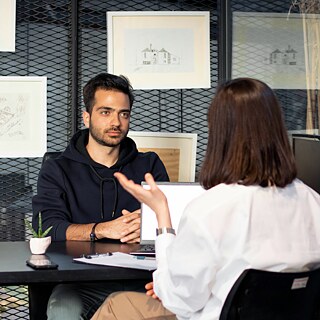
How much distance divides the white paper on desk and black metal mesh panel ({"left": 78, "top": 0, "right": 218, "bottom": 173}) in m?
1.43

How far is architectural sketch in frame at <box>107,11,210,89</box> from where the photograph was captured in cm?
412

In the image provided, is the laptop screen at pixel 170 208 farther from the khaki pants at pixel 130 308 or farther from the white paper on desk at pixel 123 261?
the khaki pants at pixel 130 308

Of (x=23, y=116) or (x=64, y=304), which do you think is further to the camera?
(x=23, y=116)

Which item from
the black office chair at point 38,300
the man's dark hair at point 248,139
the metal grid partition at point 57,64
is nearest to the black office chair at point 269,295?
the man's dark hair at point 248,139

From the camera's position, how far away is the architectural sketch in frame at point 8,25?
4008 millimetres

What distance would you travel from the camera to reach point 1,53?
411 cm

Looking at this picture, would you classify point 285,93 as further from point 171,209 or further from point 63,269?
point 63,269

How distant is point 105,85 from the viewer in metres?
3.76

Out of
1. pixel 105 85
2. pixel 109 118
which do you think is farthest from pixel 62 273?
pixel 105 85

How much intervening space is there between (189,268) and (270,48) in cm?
214

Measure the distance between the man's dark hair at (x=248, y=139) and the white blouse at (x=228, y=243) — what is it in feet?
0.12

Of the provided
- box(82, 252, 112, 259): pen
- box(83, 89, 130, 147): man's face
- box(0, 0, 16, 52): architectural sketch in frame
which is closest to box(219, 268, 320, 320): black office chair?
box(82, 252, 112, 259): pen

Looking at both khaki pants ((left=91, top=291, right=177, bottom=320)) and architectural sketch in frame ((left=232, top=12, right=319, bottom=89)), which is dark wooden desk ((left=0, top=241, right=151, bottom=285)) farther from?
architectural sketch in frame ((left=232, top=12, right=319, bottom=89))

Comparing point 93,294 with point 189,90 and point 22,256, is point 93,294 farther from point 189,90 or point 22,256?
point 189,90
